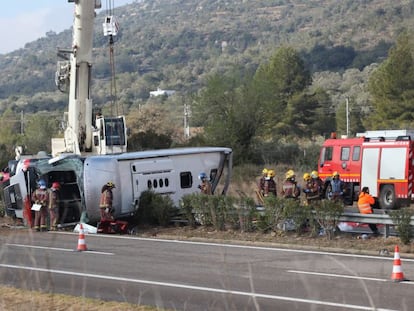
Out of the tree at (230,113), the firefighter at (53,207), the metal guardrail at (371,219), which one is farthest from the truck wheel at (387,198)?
the tree at (230,113)

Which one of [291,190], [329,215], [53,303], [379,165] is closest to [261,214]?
[329,215]

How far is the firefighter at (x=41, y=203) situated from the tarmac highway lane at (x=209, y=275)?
3.94m

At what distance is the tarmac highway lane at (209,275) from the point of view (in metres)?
11.8

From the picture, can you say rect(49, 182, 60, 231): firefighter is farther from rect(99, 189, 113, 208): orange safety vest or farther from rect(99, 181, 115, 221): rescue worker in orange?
rect(99, 189, 113, 208): orange safety vest

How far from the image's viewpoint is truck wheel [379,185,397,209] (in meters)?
29.5

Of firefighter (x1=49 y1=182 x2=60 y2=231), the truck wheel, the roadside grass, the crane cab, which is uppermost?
the crane cab

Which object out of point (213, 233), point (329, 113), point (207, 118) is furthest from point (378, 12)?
point (213, 233)

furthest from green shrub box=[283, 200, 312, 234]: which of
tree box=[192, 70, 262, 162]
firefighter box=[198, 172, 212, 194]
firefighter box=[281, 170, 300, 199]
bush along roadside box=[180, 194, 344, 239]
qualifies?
tree box=[192, 70, 262, 162]

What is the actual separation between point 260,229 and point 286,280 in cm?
711

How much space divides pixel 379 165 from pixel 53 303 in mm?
21525

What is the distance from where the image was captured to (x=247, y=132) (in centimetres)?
5416

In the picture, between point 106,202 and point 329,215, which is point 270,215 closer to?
point 329,215

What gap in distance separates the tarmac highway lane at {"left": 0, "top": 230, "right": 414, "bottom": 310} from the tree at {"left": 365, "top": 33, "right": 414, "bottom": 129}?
43.6m

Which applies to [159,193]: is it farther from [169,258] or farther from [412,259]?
[412,259]
